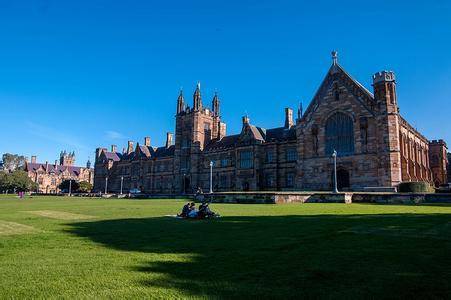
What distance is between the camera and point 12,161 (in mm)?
135375

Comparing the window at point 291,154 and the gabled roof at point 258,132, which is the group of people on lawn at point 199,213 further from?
the gabled roof at point 258,132

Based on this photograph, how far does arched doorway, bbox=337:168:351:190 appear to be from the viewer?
4528 cm

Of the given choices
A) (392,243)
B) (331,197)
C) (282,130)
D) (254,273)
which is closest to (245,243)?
(254,273)

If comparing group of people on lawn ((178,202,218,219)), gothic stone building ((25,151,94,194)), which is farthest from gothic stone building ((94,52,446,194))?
gothic stone building ((25,151,94,194))

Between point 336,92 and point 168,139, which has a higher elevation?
point 336,92

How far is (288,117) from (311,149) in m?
13.9

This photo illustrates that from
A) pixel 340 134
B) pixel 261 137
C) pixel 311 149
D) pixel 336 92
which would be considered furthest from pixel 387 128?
pixel 261 137

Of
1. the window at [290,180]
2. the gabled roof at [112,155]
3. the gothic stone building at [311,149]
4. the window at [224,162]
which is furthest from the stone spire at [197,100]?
the gabled roof at [112,155]

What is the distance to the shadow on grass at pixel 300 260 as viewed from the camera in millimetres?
5273

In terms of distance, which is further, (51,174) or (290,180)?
(51,174)

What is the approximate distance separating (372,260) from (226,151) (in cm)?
5884

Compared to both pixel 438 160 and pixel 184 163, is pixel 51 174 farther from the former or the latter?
pixel 438 160

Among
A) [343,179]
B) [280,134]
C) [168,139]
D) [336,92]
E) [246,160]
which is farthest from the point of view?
[168,139]

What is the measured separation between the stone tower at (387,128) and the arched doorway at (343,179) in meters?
4.59
